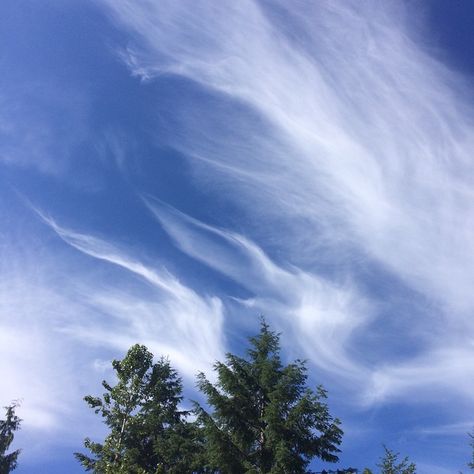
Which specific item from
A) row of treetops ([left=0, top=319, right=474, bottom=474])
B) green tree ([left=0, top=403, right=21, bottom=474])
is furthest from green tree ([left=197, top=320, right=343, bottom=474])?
green tree ([left=0, top=403, right=21, bottom=474])

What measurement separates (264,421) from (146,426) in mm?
10771

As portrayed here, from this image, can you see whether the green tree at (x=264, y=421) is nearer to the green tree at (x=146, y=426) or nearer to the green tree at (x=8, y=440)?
the green tree at (x=146, y=426)

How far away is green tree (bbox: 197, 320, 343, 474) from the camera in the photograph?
20484 millimetres

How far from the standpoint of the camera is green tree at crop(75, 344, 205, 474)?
2397 centimetres

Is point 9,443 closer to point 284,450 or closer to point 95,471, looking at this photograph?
point 95,471

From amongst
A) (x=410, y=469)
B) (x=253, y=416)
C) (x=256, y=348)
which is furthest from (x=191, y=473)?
(x=410, y=469)

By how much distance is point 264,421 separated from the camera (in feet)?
71.4

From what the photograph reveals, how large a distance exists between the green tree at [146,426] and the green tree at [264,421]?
2289 mm

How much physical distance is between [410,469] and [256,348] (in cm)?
1249

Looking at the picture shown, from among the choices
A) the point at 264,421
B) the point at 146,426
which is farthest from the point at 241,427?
the point at 146,426

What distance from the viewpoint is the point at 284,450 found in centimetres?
1922

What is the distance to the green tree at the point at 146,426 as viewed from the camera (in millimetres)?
23969

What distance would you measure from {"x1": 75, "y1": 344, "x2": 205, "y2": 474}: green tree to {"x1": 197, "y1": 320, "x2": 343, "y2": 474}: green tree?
2.29 m

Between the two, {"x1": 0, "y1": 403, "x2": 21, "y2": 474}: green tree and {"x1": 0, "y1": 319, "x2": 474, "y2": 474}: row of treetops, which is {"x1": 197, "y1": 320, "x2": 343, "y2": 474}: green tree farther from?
{"x1": 0, "y1": 403, "x2": 21, "y2": 474}: green tree
